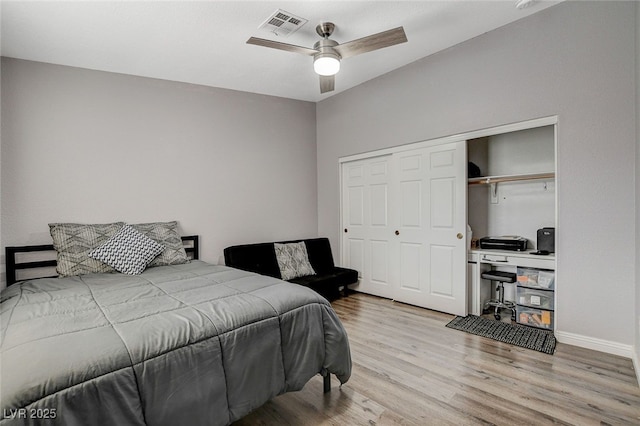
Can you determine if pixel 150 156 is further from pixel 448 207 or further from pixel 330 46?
pixel 448 207

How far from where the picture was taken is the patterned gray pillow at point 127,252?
288 cm

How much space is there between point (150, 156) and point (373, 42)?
109 inches

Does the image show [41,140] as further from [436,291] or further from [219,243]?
[436,291]

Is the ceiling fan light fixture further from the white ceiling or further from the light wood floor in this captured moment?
the light wood floor

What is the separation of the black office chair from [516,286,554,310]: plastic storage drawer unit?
0.16 m

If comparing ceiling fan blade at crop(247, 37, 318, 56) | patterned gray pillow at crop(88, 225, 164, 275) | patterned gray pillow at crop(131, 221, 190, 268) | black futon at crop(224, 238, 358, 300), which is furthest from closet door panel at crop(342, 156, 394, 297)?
patterned gray pillow at crop(88, 225, 164, 275)

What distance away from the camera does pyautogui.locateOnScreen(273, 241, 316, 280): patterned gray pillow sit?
4194mm

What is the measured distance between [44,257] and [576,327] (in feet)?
16.4

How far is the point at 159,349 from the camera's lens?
1357 mm

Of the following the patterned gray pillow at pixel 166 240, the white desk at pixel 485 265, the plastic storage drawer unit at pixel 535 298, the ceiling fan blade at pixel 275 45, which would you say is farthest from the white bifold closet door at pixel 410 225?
the patterned gray pillow at pixel 166 240

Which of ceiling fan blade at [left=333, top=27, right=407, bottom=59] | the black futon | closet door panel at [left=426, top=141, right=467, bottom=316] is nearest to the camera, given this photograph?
ceiling fan blade at [left=333, top=27, right=407, bottom=59]

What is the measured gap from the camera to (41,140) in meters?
3.18

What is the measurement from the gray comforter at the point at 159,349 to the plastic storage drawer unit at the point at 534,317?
A: 2138mm

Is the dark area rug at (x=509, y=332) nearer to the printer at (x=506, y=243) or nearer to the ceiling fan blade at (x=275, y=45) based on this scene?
the printer at (x=506, y=243)
